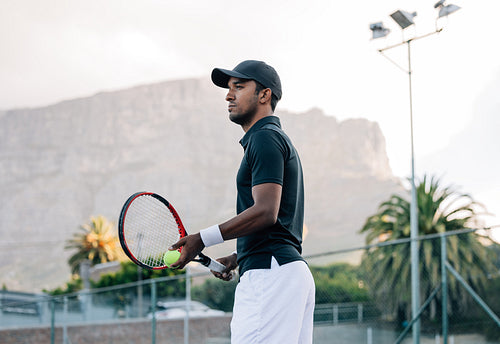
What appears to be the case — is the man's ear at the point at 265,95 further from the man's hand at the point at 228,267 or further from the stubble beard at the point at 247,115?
the man's hand at the point at 228,267

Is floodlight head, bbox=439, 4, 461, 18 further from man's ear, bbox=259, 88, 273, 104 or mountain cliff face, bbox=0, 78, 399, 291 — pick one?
mountain cliff face, bbox=0, 78, 399, 291

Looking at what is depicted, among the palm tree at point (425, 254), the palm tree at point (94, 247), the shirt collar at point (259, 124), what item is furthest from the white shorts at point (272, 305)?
the palm tree at point (94, 247)

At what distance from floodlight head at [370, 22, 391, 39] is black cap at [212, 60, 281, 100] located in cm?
1185

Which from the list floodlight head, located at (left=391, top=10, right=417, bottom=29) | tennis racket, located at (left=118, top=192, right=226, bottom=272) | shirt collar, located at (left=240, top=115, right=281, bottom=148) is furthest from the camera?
floodlight head, located at (left=391, top=10, right=417, bottom=29)

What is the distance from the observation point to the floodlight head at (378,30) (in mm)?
13820

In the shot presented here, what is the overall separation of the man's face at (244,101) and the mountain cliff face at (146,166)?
116 m

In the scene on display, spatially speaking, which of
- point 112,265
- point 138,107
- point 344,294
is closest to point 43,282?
point 138,107

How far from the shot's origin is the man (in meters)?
2.32

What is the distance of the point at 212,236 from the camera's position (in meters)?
2.32

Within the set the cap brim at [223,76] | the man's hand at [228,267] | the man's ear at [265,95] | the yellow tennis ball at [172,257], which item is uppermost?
the cap brim at [223,76]

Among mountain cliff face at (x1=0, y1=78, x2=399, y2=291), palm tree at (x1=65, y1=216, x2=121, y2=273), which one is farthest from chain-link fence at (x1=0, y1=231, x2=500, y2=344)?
mountain cliff face at (x1=0, y1=78, x2=399, y2=291)

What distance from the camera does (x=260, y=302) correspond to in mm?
2350

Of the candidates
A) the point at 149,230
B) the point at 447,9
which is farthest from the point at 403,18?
the point at 149,230

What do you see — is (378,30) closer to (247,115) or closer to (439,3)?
(439,3)
